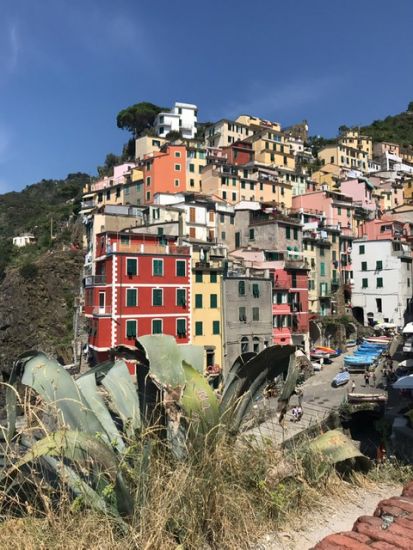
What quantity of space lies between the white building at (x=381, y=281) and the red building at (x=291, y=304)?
1276cm

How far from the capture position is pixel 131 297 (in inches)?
1161

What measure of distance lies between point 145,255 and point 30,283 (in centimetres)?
2123

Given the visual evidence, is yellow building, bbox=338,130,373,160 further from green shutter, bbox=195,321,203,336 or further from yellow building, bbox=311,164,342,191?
green shutter, bbox=195,321,203,336

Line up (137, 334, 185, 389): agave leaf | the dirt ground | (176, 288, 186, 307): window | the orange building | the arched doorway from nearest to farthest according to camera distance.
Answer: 1. the dirt ground
2. (137, 334, 185, 389): agave leaf
3. (176, 288, 186, 307): window
4. the arched doorway
5. the orange building

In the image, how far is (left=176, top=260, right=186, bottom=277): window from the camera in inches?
1246

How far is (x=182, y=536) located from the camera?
3.46m

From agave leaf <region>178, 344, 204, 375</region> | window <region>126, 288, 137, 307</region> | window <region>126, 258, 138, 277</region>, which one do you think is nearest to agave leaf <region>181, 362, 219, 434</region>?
agave leaf <region>178, 344, 204, 375</region>

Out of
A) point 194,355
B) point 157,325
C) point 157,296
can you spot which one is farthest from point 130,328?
point 194,355

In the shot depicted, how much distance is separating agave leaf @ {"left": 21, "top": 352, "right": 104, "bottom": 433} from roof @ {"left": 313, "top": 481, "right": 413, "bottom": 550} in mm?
2479

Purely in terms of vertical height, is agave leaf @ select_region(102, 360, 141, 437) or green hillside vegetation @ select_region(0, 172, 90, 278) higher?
green hillside vegetation @ select_region(0, 172, 90, 278)

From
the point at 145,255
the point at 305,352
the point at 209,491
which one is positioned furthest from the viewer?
the point at 305,352

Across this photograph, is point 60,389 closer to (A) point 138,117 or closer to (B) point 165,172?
(B) point 165,172

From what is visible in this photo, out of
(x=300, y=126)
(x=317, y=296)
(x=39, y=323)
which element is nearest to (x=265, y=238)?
(x=317, y=296)

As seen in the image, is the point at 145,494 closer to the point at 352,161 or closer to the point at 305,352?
the point at 305,352
